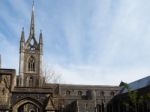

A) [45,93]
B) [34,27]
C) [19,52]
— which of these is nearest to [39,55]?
[19,52]

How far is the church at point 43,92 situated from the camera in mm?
33625

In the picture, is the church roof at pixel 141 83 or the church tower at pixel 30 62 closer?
the church roof at pixel 141 83

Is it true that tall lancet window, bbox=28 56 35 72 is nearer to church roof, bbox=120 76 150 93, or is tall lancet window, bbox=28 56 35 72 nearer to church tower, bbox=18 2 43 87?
church tower, bbox=18 2 43 87

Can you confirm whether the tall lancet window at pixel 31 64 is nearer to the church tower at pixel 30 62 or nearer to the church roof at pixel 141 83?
the church tower at pixel 30 62

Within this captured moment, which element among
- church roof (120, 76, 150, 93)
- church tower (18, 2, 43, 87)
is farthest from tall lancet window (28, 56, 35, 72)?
church roof (120, 76, 150, 93)

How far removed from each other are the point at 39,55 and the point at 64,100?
15774mm

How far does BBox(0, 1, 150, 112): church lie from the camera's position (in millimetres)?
33625

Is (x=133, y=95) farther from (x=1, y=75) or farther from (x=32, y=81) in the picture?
(x=32, y=81)

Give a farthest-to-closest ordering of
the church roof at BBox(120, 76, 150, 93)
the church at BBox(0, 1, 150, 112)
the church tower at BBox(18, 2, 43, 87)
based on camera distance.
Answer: the church tower at BBox(18, 2, 43, 87) → the church roof at BBox(120, 76, 150, 93) → the church at BBox(0, 1, 150, 112)

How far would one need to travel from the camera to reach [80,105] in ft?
195

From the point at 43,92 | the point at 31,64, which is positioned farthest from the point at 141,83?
the point at 31,64

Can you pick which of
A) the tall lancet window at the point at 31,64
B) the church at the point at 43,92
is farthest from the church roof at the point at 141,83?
the tall lancet window at the point at 31,64

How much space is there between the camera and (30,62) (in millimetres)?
75312

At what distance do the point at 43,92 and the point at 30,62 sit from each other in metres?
41.8
